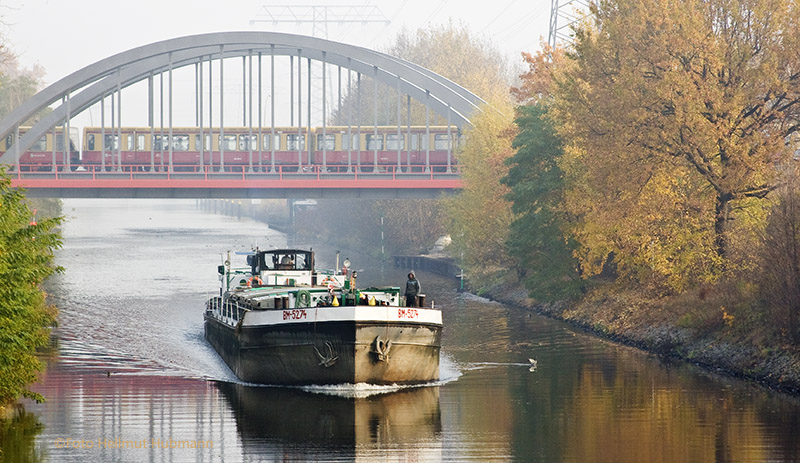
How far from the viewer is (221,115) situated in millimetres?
92625

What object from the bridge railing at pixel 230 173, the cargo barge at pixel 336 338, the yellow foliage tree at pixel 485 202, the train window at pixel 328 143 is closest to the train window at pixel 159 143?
the bridge railing at pixel 230 173

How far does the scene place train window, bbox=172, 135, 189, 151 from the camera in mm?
91688

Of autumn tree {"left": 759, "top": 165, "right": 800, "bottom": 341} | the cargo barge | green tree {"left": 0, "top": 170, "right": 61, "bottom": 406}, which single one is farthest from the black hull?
autumn tree {"left": 759, "top": 165, "right": 800, "bottom": 341}

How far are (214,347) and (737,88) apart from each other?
22389 mm

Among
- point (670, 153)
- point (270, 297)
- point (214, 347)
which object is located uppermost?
point (670, 153)

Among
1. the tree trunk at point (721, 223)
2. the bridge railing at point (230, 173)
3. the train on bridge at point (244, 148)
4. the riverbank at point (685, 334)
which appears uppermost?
the train on bridge at point (244, 148)

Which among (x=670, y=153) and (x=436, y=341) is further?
(x=670, y=153)

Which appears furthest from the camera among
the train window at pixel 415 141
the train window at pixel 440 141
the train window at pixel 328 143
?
the train window at pixel 415 141

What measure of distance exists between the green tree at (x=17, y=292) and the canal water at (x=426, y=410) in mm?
1179

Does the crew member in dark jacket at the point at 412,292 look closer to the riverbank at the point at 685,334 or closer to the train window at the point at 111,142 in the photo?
the riverbank at the point at 685,334

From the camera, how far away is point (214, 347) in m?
42.8

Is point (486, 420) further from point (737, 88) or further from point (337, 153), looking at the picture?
point (337, 153)

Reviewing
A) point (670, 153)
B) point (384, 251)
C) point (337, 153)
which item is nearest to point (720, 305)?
point (670, 153)

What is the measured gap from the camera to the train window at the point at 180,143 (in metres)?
91.7
